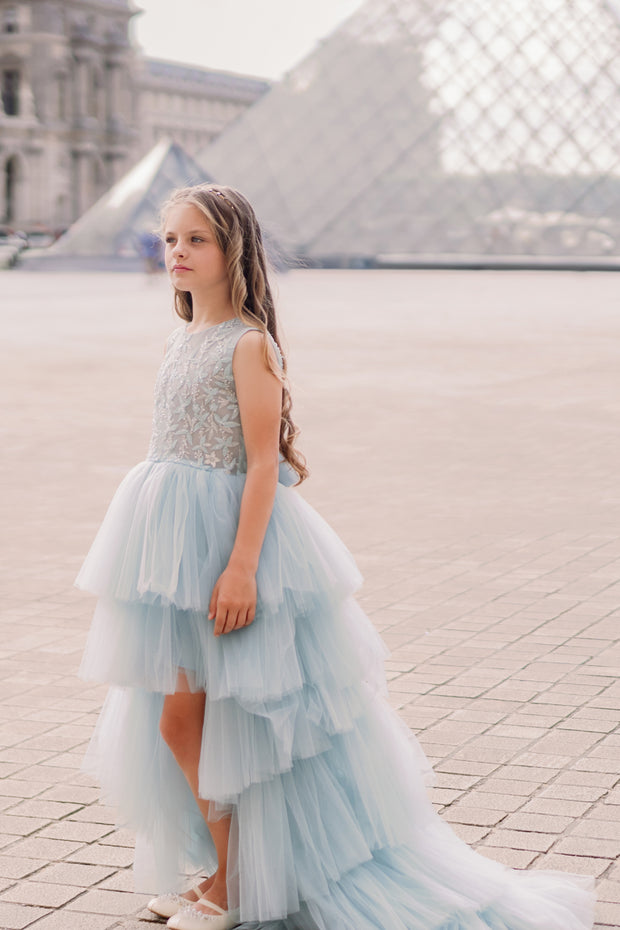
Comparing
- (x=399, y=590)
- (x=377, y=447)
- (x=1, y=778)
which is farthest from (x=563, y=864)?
(x=377, y=447)

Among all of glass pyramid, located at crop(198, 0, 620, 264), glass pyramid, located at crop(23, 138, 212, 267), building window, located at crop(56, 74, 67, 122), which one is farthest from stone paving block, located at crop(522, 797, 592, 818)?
building window, located at crop(56, 74, 67, 122)

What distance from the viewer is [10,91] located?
95125mm

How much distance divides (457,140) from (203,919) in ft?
165

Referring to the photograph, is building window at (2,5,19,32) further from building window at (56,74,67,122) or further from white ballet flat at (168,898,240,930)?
white ballet flat at (168,898,240,930)

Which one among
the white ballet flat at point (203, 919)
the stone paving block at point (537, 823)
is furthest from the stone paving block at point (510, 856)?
the white ballet flat at point (203, 919)

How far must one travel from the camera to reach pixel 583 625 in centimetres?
577

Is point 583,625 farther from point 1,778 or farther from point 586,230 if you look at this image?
point 586,230

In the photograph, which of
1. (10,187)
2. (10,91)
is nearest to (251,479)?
(10,187)

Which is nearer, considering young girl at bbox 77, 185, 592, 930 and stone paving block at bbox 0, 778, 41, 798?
young girl at bbox 77, 185, 592, 930

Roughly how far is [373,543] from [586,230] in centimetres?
4354

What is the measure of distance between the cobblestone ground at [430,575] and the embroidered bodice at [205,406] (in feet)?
3.31

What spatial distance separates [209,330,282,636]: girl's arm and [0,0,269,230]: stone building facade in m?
87.4

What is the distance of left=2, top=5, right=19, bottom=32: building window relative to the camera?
94.0 m

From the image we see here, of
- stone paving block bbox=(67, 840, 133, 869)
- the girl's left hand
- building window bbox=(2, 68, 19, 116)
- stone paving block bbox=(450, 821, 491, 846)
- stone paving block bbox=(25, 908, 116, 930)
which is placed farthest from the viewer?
building window bbox=(2, 68, 19, 116)
